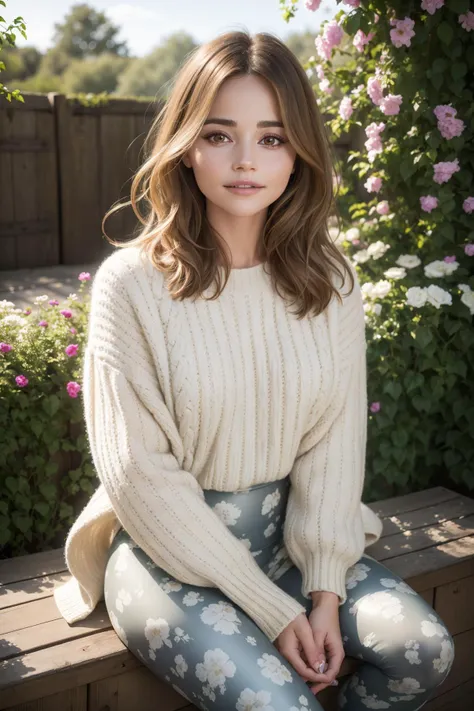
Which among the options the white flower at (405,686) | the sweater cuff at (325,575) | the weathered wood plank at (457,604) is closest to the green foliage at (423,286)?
the weathered wood plank at (457,604)

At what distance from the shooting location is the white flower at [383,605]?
5.45ft

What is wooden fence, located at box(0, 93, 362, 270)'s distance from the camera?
20.5 ft

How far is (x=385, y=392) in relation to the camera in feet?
8.55

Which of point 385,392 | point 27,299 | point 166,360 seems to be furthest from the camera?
point 27,299

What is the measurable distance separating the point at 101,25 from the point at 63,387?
71439mm

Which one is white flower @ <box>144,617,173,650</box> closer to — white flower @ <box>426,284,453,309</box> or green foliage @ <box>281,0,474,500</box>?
green foliage @ <box>281,0,474,500</box>

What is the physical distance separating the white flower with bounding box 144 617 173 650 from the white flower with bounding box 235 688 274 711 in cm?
17

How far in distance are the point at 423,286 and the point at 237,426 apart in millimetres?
1195

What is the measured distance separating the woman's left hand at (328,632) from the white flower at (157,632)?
0.96 ft

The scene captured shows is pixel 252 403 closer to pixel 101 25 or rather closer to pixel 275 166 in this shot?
pixel 275 166

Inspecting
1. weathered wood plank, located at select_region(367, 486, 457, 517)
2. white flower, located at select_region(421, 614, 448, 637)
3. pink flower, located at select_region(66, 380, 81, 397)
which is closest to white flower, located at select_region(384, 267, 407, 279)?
weathered wood plank, located at select_region(367, 486, 457, 517)

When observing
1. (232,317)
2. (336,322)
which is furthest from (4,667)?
(336,322)

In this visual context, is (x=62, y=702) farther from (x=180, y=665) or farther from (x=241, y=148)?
(x=241, y=148)

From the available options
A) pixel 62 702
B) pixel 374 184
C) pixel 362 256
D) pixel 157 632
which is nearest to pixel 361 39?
pixel 374 184
